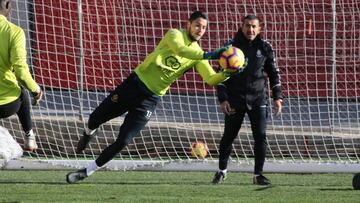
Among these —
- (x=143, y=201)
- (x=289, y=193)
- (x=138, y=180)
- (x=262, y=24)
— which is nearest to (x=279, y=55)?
(x=262, y=24)

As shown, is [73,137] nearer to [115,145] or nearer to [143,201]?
[115,145]

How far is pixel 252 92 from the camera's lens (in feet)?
35.8

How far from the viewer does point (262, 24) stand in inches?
582

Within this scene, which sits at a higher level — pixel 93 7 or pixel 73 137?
pixel 93 7

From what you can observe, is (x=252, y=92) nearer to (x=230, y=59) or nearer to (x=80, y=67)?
(x=230, y=59)

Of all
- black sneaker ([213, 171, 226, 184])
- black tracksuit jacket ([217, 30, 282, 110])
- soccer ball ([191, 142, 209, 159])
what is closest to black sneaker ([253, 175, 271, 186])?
black sneaker ([213, 171, 226, 184])

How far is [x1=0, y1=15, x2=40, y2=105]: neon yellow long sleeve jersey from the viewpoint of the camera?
9.37 m

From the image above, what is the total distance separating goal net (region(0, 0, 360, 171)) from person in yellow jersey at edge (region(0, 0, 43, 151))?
3.04m

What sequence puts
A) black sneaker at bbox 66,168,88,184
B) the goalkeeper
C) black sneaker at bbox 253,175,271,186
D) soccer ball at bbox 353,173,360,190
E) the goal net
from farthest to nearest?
the goal net
black sneaker at bbox 253,175,271,186
black sneaker at bbox 66,168,88,184
the goalkeeper
soccer ball at bbox 353,173,360,190

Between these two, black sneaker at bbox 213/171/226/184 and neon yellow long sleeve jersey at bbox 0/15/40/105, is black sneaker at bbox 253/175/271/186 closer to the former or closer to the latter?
black sneaker at bbox 213/171/226/184

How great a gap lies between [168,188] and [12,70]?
1.95m

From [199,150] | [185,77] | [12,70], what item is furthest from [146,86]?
[185,77]

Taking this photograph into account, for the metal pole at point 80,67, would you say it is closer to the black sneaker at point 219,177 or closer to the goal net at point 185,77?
the goal net at point 185,77

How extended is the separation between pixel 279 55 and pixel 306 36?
24.5 inches
